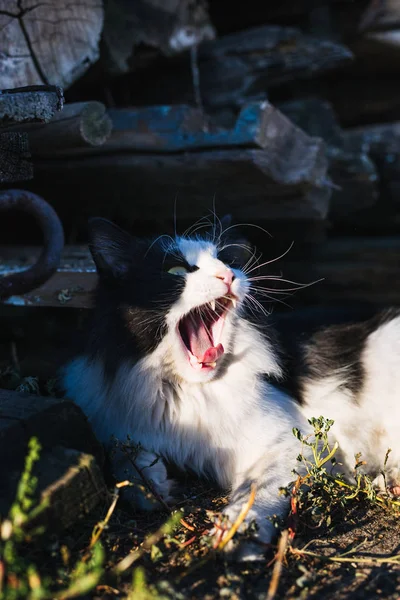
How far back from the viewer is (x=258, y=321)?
2.63m

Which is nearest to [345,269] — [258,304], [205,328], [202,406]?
[258,304]

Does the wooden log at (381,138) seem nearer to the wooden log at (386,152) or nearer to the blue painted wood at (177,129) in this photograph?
the wooden log at (386,152)

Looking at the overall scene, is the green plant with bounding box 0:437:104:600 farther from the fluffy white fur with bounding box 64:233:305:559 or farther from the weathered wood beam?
the weathered wood beam

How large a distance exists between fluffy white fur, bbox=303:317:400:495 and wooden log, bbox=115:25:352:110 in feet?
6.84

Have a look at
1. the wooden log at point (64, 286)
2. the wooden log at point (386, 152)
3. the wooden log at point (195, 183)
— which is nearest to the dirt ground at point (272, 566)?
the wooden log at point (64, 286)

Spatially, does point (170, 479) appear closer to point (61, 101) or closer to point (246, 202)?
point (61, 101)

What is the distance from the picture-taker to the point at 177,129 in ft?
11.0

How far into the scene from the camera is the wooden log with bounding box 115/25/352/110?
4.22 metres

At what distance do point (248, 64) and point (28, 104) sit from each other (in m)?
2.61

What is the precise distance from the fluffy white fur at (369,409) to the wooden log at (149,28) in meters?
2.13

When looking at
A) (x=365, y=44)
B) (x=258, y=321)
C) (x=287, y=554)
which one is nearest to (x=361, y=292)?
(x=365, y=44)

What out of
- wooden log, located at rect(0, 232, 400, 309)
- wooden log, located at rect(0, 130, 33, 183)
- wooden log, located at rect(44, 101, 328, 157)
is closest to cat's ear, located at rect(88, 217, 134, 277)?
wooden log, located at rect(0, 130, 33, 183)

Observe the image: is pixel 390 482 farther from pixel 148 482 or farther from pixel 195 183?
pixel 195 183

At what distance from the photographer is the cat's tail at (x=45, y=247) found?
262 cm
